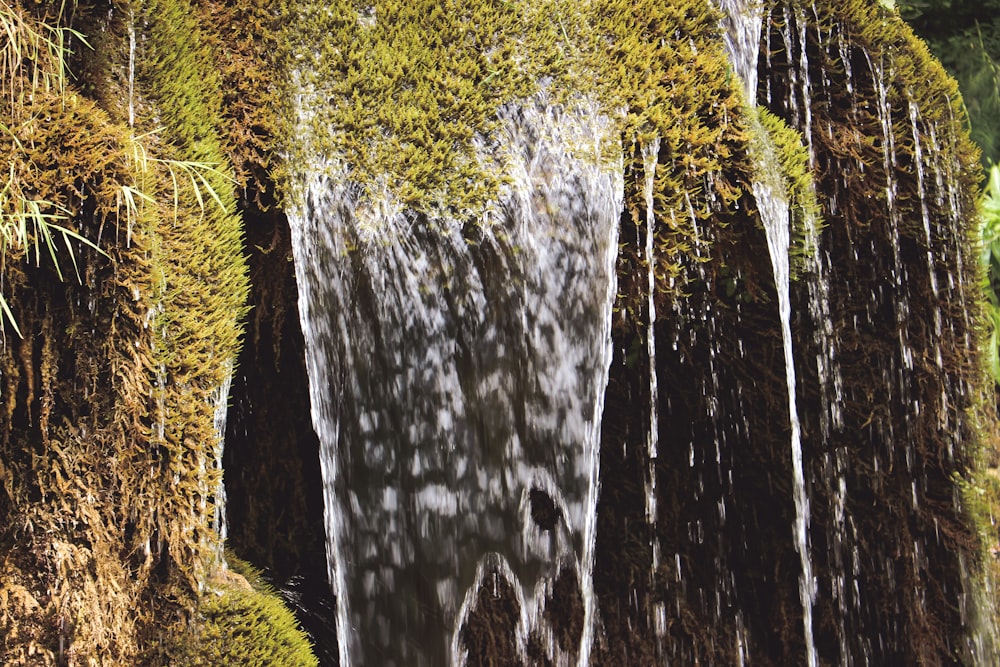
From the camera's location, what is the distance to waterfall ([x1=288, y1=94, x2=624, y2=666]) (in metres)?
1.73

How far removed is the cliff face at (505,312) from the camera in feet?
4.92

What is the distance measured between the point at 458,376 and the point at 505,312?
0.62ft

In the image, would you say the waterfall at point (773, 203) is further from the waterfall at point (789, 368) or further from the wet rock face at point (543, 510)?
the wet rock face at point (543, 510)

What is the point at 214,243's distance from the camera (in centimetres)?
169

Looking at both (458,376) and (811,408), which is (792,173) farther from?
A: (458,376)

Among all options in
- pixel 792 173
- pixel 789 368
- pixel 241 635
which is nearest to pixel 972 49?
pixel 792 173

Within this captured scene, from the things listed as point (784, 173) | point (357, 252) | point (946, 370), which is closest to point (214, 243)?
point (357, 252)

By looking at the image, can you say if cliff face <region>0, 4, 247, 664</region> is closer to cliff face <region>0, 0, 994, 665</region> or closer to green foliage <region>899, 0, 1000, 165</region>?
cliff face <region>0, 0, 994, 665</region>

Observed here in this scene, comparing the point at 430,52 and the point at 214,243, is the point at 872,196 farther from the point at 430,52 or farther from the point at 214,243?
the point at 214,243

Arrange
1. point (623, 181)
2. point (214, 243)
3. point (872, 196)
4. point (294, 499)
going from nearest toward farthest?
1. point (214, 243)
2. point (623, 181)
3. point (872, 196)
4. point (294, 499)

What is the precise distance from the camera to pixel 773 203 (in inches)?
76.4

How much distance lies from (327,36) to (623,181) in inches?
33.1

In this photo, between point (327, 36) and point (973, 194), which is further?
point (973, 194)

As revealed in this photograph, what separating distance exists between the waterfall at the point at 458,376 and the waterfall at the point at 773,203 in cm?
45
